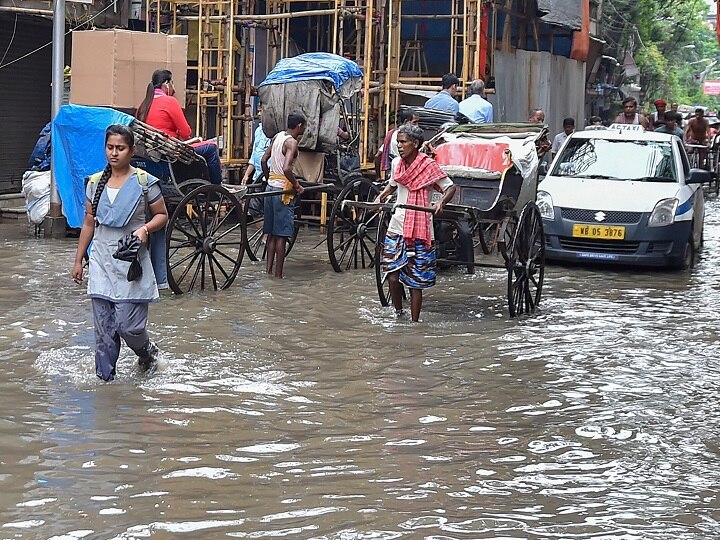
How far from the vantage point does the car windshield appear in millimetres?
13492

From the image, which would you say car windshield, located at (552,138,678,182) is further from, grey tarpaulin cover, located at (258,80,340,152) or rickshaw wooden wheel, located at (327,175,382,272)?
grey tarpaulin cover, located at (258,80,340,152)

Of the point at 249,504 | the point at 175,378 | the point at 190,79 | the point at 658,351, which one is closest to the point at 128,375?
the point at 175,378

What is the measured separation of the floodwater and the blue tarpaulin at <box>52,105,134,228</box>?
0.87 metres

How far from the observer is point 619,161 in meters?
13.7

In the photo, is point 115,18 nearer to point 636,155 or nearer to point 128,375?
point 636,155

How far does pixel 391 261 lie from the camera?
31.0 ft

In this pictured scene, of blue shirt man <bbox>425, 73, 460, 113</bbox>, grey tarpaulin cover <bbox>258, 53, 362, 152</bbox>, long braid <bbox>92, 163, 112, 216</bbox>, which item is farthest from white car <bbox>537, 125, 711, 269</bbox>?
long braid <bbox>92, 163, 112, 216</bbox>

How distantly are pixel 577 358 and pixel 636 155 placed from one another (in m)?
6.05

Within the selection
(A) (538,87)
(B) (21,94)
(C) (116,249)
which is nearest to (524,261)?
(C) (116,249)

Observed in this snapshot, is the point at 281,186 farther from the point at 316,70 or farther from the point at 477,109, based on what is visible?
the point at 477,109

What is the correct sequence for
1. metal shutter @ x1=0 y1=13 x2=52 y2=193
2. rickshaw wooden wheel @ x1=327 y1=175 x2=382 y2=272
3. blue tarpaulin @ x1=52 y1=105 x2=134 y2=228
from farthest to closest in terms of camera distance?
metal shutter @ x1=0 y1=13 x2=52 y2=193 → rickshaw wooden wheel @ x1=327 y1=175 x2=382 y2=272 → blue tarpaulin @ x1=52 y1=105 x2=134 y2=228

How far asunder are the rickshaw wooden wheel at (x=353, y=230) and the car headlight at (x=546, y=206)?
1869mm

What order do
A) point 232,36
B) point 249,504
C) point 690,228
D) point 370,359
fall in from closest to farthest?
point 249,504 < point 370,359 < point 690,228 < point 232,36

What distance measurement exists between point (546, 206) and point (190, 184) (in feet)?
14.6
